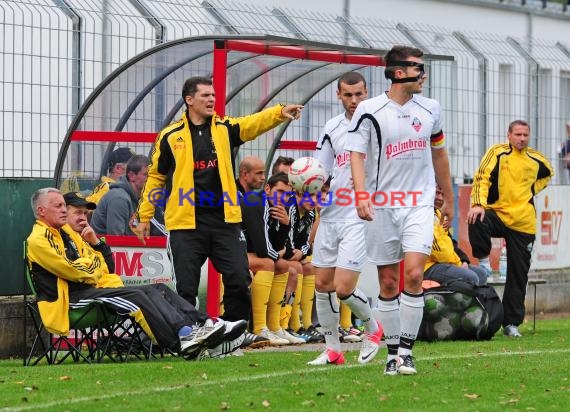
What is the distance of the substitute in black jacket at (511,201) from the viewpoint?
1581 cm

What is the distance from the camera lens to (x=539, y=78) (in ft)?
63.4

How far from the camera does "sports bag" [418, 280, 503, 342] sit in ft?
46.9

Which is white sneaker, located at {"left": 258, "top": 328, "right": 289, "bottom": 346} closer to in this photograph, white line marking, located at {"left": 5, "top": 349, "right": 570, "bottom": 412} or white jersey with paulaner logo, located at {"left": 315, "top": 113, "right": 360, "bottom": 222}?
white line marking, located at {"left": 5, "top": 349, "right": 570, "bottom": 412}

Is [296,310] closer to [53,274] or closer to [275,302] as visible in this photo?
[275,302]

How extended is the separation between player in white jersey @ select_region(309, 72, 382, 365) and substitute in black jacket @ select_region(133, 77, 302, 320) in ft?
1.96

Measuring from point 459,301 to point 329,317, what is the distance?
365 centimetres

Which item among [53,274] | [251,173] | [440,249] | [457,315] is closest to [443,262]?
[440,249]

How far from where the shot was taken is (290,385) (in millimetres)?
9352

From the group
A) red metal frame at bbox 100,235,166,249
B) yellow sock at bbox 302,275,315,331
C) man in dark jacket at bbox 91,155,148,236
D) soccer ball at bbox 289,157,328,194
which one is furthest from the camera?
yellow sock at bbox 302,275,315,331

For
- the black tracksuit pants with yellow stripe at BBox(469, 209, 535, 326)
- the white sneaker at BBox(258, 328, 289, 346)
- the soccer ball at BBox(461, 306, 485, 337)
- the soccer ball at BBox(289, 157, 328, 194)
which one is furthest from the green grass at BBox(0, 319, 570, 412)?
the black tracksuit pants with yellow stripe at BBox(469, 209, 535, 326)

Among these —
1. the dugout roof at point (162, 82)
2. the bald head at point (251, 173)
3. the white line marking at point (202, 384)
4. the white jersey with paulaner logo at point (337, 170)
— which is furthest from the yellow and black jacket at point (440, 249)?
the white jersey with paulaner logo at point (337, 170)

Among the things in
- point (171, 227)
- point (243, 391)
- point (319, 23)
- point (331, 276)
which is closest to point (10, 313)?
point (171, 227)

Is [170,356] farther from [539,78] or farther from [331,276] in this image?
[539,78]

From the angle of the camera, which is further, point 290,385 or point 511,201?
point 511,201
